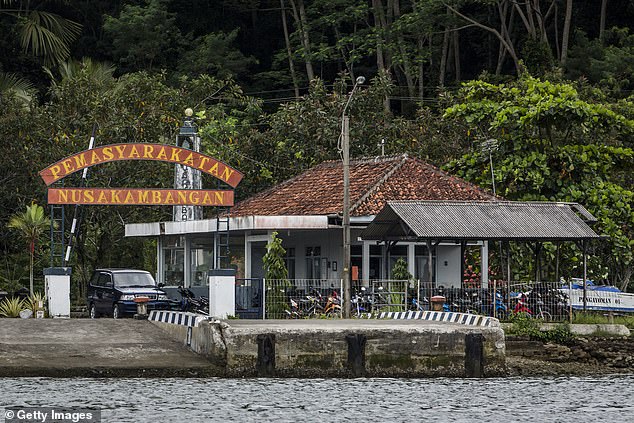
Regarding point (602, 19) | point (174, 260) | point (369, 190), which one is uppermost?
point (602, 19)

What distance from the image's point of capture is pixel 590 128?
43.8 meters

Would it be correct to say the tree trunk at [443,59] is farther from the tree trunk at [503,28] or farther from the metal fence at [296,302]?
the metal fence at [296,302]

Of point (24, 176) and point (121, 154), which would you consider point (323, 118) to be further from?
point (121, 154)

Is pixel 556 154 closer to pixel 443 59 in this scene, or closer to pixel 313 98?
pixel 313 98

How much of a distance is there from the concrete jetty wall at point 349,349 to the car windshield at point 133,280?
941 cm

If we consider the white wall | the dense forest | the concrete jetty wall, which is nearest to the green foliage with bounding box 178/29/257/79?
the dense forest

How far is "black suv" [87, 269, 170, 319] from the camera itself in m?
37.6

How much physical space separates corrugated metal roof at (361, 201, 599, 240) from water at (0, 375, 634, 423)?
316 inches

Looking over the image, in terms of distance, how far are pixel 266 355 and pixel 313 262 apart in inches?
607

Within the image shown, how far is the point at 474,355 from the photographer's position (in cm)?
2892

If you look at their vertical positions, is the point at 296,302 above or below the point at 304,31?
below

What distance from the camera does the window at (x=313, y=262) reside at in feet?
140

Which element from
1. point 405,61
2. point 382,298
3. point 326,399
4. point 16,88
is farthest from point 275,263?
point 405,61

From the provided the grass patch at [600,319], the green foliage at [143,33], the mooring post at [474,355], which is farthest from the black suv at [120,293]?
the green foliage at [143,33]
